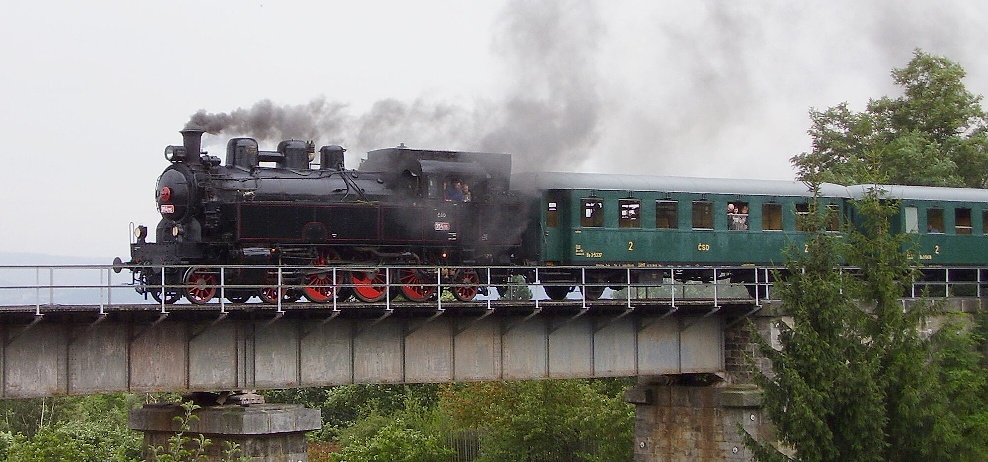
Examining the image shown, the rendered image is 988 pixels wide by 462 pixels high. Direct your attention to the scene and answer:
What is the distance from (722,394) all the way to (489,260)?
698 cm

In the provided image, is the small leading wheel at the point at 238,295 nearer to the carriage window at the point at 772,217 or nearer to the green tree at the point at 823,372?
the green tree at the point at 823,372

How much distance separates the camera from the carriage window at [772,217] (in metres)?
35.7

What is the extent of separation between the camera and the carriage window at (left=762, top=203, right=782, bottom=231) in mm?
35688

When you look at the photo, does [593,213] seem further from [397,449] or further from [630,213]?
[397,449]

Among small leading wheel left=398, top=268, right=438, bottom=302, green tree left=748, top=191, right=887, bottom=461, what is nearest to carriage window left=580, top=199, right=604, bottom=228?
small leading wheel left=398, top=268, right=438, bottom=302

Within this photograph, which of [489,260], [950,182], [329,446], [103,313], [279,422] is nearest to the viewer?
[103,313]

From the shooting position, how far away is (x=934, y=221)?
38.6 meters

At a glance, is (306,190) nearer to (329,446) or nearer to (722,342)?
(722,342)

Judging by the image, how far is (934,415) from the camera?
2659cm

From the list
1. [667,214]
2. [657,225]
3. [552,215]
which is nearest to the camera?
[552,215]

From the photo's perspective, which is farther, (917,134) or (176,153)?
(917,134)

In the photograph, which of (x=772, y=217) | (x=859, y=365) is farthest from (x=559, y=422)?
(x=859, y=365)

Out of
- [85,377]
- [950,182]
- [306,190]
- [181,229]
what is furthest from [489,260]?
[950,182]

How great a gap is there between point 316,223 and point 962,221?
70.9 feet
